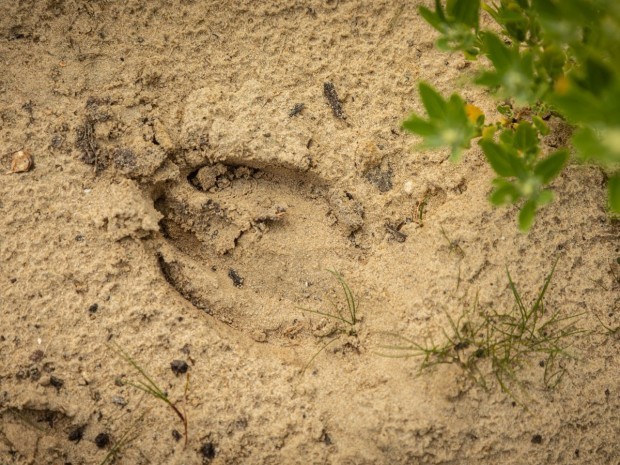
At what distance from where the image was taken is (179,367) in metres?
1.84

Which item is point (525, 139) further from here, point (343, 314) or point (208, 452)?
point (208, 452)

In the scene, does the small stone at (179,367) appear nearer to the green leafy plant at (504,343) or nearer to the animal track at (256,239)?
the animal track at (256,239)

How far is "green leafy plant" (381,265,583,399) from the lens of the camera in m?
1.80

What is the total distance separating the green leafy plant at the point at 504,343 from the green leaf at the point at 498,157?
578mm

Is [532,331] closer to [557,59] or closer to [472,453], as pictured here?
[472,453]

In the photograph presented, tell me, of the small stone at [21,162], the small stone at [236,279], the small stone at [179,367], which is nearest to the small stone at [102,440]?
the small stone at [179,367]

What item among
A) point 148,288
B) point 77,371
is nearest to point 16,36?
point 148,288

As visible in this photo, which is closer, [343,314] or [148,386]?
[148,386]

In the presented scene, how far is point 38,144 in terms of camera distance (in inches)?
79.1

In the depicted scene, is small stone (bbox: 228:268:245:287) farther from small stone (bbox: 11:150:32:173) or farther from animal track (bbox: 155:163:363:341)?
small stone (bbox: 11:150:32:173)

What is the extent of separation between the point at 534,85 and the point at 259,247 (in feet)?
3.48

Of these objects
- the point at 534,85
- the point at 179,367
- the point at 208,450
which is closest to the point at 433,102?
the point at 534,85

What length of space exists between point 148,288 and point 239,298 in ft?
1.03

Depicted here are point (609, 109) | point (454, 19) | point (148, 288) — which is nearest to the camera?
point (609, 109)
